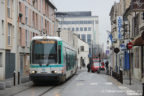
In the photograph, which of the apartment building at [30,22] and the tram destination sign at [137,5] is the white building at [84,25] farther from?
the tram destination sign at [137,5]

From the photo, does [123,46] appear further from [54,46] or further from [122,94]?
[122,94]

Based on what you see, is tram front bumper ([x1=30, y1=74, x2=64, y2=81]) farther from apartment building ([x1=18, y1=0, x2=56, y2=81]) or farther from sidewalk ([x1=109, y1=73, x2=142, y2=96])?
apartment building ([x1=18, y1=0, x2=56, y2=81])

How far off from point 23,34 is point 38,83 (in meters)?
15.3

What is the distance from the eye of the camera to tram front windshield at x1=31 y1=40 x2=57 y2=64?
2358 centimetres

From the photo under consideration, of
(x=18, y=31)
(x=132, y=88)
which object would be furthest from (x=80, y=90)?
(x=18, y=31)

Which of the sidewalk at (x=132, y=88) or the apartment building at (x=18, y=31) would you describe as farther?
the apartment building at (x=18, y=31)

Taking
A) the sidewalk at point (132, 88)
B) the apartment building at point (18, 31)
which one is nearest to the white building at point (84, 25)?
the apartment building at point (18, 31)

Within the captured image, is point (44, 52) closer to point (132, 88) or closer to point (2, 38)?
point (132, 88)

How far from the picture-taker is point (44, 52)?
931 inches

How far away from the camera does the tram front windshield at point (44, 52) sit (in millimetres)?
23578

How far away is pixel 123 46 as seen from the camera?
32.4 meters

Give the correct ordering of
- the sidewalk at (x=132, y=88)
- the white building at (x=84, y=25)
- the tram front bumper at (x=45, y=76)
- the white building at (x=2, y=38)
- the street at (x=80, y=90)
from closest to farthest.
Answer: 1. the street at (x=80, y=90)
2. the sidewalk at (x=132, y=88)
3. the tram front bumper at (x=45, y=76)
4. the white building at (x=2, y=38)
5. the white building at (x=84, y=25)

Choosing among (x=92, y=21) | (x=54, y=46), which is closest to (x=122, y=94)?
(x=54, y=46)

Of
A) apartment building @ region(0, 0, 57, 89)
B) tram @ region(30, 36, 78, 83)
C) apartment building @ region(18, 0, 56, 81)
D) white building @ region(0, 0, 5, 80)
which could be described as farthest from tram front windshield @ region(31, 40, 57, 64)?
apartment building @ region(18, 0, 56, 81)
